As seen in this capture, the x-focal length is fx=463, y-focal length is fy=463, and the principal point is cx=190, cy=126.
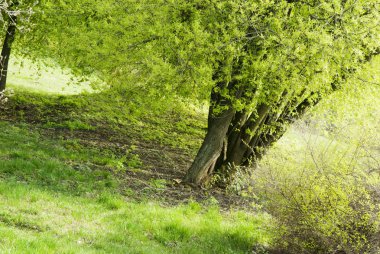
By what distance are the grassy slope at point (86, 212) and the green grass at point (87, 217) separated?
2 centimetres

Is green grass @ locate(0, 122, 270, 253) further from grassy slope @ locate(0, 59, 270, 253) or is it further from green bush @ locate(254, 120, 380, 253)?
green bush @ locate(254, 120, 380, 253)

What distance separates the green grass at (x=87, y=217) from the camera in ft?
24.7

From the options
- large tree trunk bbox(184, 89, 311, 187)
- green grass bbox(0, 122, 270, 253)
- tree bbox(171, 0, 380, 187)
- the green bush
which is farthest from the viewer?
large tree trunk bbox(184, 89, 311, 187)

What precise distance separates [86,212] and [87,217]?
0.21 metres

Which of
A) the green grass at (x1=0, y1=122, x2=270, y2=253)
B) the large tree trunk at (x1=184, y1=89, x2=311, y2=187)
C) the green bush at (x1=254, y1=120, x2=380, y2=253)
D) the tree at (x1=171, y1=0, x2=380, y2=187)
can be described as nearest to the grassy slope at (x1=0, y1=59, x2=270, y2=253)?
the green grass at (x1=0, y1=122, x2=270, y2=253)

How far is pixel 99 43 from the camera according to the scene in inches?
499

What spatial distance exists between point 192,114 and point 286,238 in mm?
19400

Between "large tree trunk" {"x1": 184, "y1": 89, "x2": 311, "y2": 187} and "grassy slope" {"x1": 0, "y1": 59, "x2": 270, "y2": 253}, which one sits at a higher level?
"large tree trunk" {"x1": 184, "y1": 89, "x2": 311, "y2": 187}

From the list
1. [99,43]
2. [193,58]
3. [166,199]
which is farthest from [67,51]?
[166,199]

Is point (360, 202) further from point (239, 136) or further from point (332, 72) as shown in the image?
point (239, 136)

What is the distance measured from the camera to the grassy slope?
7.62 meters

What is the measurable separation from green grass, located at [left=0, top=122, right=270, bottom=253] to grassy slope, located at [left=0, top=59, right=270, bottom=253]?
0.05 feet

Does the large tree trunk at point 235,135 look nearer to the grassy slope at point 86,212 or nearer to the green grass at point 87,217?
the grassy slope at point 86,212

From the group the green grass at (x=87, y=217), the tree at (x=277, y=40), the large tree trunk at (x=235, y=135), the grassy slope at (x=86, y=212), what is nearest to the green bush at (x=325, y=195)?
the green grass at (x=87, y=217)
